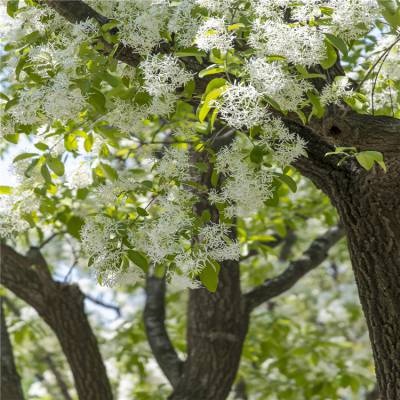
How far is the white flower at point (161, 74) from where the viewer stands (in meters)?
2.00

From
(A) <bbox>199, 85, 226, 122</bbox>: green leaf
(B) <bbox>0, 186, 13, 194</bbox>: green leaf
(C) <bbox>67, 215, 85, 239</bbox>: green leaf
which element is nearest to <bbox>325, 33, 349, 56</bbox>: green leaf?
(A) <bbox>199, 85, 226, 122</bbox>: green leaf

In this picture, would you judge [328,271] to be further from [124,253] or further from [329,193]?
[124,253]

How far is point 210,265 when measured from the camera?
2096 millimetres

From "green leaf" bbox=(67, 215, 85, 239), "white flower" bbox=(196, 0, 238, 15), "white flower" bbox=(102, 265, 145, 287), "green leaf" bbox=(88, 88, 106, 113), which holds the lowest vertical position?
"white flower" bbox=(102, 265, 145, 287)

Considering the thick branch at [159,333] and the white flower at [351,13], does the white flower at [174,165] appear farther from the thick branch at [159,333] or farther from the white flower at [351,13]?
the thick branch at [159,333]

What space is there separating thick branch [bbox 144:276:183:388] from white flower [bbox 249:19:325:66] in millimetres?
2804

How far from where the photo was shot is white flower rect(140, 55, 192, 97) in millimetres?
2000

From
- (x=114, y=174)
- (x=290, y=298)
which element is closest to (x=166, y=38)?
(x=114, y=174)

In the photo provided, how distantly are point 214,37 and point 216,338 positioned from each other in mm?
2503

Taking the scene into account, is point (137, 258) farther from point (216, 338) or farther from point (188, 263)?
point (216, 338)

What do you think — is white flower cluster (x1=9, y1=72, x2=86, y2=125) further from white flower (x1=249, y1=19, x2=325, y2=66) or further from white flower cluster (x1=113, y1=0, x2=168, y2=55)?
white flower (x1=249, y1=19, x2=325, y2=66)

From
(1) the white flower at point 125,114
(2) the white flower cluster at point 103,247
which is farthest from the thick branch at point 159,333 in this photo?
(1) the white flower at point 125,114

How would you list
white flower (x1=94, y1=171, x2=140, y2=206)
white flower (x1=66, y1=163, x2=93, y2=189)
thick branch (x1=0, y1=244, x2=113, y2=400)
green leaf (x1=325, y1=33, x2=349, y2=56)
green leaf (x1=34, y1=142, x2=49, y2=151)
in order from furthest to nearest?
thick branch (x1=0, y1=244, x2=113, y2=400) → white flower (x1=66, y1=163, x2=93, y2=189) → green leaf (x1=34, y1=142, x2=49, y2=151) → white flower (x1=94, y1=171, x2=140, y2=206) → green leaf (x1=325, y1=33, x2=349, y2=56)

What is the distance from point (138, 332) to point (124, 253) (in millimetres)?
3327
